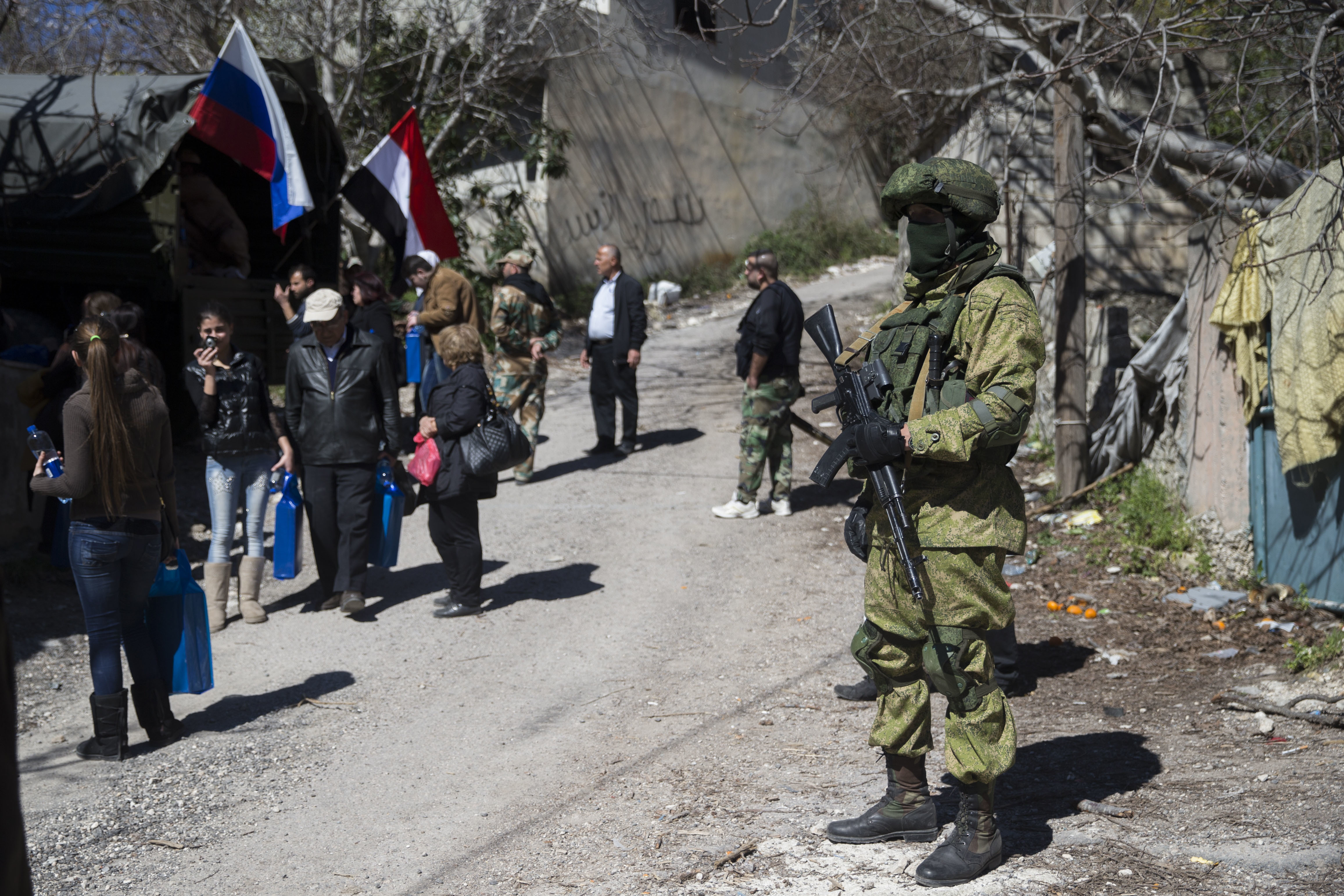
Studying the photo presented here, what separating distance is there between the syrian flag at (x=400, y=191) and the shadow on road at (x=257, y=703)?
5428 mm

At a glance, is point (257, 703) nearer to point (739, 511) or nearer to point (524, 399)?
point (739, 511)

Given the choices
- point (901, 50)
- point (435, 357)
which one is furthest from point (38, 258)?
point (901, 50)

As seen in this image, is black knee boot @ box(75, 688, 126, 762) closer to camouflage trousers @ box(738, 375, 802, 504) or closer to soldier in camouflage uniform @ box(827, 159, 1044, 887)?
soldier in camouflage uniform @ box(827, 159, 1044, 887)

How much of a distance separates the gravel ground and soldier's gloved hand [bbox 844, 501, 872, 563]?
96cm

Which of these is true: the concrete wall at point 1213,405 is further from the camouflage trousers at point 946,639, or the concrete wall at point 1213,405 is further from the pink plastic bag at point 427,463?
the pink plastic bag at point 427,463

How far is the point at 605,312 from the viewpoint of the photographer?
941cm

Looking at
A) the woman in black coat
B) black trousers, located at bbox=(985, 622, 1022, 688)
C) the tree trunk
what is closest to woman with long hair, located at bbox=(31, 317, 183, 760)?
the woman in black coat

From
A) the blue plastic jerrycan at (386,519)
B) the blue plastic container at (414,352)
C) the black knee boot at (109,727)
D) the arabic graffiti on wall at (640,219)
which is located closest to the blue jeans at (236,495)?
the blue plastic jerrycan at (386,519)

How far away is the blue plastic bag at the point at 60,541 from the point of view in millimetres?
6488

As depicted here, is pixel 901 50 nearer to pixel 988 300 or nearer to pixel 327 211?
pixel 327 211

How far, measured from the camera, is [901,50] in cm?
1273

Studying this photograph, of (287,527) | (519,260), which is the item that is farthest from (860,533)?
(519,260)

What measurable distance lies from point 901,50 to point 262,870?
1162 cm

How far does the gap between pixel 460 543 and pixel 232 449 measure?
4.43 feet
